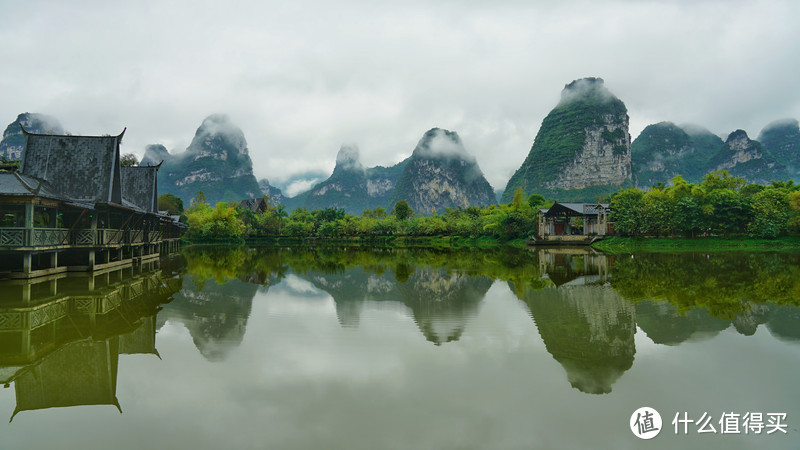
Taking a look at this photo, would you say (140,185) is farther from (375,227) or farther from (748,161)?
(748,161)

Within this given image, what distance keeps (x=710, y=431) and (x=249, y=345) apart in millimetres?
6285

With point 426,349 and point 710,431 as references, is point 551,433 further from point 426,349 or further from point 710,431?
point 426,349

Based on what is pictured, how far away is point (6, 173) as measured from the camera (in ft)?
45.0

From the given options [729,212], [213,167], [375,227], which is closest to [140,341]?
[729,212]

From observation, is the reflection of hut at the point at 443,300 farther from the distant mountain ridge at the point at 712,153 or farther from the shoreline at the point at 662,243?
the distant mountain ridge at the point at 712,153

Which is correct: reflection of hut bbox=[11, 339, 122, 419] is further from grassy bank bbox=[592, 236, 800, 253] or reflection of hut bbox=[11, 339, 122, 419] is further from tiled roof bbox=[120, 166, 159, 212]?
grassy bank bbox=[592, 236, 800, 253]

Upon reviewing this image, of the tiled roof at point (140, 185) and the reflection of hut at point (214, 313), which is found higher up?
the tiled roof at point (140, 185)

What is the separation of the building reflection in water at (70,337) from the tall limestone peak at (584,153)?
126431mm

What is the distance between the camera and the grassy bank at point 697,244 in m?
31.3

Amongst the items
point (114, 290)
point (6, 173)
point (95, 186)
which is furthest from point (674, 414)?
point (95, 186)

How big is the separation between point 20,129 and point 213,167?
62.8m

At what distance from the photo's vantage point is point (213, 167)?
521ft

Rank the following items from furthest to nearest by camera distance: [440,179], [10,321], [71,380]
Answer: [440,179] < [10,321] < [71,380]

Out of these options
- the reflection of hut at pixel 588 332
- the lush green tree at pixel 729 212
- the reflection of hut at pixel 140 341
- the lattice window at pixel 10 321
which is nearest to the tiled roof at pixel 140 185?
the lattice window at pixel 10 321
